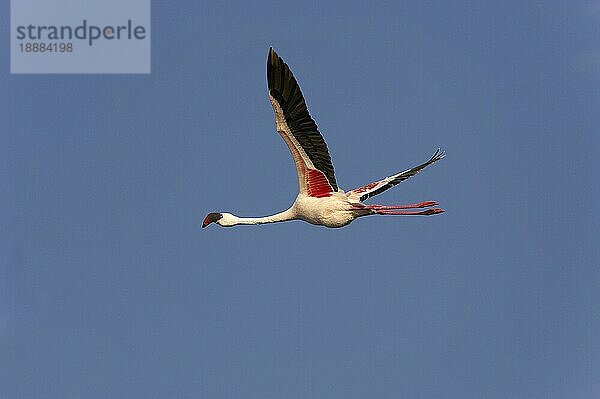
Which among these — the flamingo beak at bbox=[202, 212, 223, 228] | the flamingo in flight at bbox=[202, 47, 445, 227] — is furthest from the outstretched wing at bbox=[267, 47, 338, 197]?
the flamingo beak at bbox=[202, 212, 223, 228]

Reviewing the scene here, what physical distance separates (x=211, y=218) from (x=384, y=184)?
20.5 ft

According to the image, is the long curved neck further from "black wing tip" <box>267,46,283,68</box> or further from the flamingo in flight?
"black wing tip" <box>267,46,283,68</box>

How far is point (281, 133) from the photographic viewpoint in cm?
3722

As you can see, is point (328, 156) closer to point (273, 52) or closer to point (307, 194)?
point (307, 194)

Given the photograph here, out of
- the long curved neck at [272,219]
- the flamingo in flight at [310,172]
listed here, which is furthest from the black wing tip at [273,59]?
the long curved neck at [272,219]

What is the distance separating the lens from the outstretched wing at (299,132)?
1419 inches

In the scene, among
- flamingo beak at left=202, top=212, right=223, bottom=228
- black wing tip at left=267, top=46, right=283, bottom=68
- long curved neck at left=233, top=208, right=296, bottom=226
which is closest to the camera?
black wing tip at left=267, top=46, right=283, bottom=68

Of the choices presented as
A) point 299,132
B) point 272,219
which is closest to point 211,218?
point 272,219

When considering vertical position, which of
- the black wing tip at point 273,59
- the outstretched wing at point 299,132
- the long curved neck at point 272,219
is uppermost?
the black wing tip at point 273,59

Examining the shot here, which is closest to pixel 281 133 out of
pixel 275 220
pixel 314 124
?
pixel 314 124

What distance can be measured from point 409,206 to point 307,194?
135 inches

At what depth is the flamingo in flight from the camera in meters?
36.3

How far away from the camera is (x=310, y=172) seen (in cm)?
3834

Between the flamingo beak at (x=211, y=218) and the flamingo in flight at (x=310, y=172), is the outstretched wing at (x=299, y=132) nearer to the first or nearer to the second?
the flamingo in flight at (x=310, y=172)
